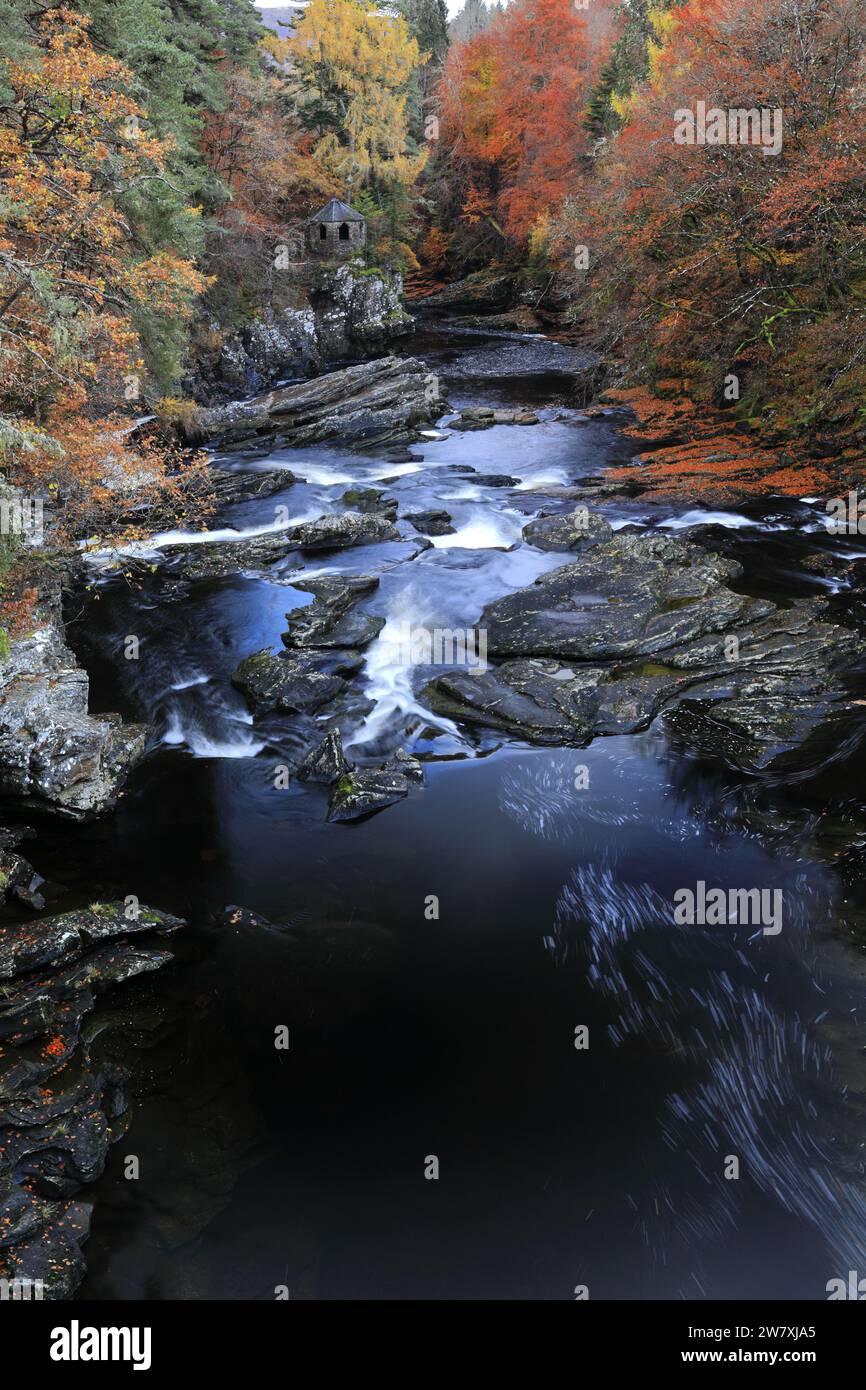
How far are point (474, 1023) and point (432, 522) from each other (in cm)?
1429

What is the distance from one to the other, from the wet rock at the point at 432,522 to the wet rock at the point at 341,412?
7.36 m

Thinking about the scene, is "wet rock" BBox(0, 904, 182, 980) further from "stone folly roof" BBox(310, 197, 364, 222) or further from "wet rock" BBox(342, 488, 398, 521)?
"stone folly roof" BBox(310, 197, 364, 222)

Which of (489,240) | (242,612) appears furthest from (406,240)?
(242,612)

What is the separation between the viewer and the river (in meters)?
6.53

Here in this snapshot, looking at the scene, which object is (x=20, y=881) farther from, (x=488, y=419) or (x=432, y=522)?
(x=488, y=419)

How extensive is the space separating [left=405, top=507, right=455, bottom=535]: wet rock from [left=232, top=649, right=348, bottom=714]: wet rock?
679cm

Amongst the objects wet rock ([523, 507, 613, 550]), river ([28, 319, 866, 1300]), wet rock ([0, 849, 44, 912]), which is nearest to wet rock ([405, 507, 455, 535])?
wet rock ([523, 507, 613, 550])

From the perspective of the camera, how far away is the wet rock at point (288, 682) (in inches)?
531

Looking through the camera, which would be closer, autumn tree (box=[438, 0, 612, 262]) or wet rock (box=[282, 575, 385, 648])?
wet rock (box=[282, 575, 385, 648])

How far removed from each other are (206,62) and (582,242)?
642 inches

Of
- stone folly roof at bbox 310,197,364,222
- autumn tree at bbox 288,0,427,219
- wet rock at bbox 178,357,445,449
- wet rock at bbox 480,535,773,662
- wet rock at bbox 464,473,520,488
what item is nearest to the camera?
wet rock at bbox 480,535,773,662

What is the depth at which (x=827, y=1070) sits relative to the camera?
7.62m

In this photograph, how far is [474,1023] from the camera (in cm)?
843

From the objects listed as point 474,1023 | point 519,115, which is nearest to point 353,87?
point 519,115
